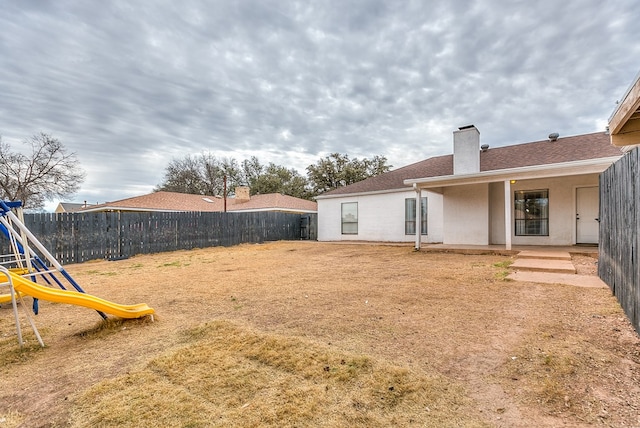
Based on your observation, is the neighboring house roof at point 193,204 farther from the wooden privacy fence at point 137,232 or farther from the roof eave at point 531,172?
the roof eave at point 531,172

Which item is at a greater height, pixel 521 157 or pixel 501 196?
pixel 521 157

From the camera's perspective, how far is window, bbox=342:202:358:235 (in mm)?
15055

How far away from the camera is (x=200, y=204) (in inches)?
905

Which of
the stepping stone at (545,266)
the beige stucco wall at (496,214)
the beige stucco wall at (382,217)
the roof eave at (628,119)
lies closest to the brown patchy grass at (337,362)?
the stepping stone at (545,266)

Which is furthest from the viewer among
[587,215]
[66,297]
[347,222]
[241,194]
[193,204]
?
[241,194]

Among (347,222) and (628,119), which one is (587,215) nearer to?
(628,119)

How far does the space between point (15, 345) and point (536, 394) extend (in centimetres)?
467

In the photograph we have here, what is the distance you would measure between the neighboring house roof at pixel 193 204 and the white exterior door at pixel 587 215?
16117mm

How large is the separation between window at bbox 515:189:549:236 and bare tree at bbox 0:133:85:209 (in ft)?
90.0

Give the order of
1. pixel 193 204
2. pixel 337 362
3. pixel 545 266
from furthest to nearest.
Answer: pixel 193 204, pixel 545 266, pixel 337 362

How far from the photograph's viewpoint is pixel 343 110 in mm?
16844

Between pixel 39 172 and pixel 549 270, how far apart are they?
28.9 metres

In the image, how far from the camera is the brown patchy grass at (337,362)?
5.63 feet

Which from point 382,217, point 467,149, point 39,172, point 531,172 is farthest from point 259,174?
point 531,172
